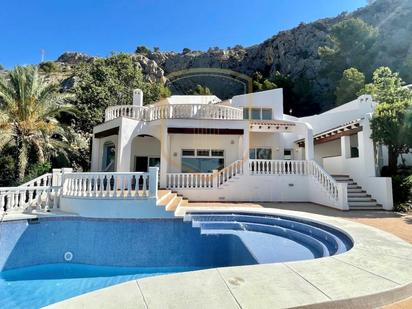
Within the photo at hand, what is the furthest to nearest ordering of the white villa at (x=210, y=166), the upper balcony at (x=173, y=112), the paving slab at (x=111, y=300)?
the upper balcony at (x=173, y=112), the white villa at (x=210, y=166), the paving slab at (x=111, y=300)

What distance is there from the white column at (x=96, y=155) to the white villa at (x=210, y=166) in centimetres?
6

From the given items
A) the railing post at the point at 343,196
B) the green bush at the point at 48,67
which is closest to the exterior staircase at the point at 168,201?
the railing post at the point at 343,196

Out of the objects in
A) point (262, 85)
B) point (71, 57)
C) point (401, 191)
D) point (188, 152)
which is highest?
point (71, 57)

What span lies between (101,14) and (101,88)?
7581mm

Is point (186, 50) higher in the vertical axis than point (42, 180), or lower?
higher

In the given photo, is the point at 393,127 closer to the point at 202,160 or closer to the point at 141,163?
the point at 202,160

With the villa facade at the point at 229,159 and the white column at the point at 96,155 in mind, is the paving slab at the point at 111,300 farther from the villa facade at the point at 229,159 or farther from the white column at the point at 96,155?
the white column at the point at 96,155

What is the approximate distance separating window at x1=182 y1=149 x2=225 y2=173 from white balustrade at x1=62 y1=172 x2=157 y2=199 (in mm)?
7489

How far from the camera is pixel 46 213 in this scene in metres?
8.24

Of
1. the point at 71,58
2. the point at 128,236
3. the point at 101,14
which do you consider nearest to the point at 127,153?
the point at 128,236

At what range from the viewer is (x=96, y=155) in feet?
52.5

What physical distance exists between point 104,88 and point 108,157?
11.2m

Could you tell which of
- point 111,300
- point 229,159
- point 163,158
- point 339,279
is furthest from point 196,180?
point 111,300

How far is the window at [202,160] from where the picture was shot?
16.6 metres
